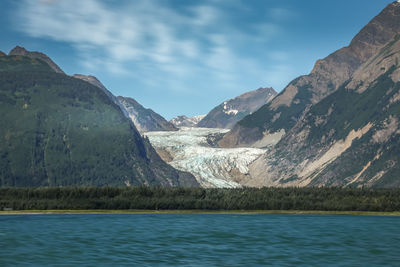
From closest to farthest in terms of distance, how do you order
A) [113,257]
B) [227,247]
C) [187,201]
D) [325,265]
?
[325,265], [113,257], [227,247], [187,201]

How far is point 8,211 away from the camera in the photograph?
15925cm

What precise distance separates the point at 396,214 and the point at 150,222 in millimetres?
67036

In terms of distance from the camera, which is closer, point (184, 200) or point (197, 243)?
point (197, 243)

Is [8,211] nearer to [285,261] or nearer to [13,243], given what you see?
[13,243]

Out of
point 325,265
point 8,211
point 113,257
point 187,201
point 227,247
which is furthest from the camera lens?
point 187,201

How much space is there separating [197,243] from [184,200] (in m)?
86.0

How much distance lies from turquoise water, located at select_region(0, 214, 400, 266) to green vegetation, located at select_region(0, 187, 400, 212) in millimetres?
38142

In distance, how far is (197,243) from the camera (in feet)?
293

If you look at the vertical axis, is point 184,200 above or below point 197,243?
above

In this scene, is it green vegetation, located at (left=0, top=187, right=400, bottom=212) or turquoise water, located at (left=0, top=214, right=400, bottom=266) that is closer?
turquoise water, located at (left=0, top=214, right=400, bottom=266)

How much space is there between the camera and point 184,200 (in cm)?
17512

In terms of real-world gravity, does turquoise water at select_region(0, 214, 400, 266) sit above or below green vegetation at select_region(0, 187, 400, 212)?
below

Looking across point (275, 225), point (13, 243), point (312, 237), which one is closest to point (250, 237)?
point (312, 237)

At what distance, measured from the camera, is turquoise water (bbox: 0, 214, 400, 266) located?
70.4m
